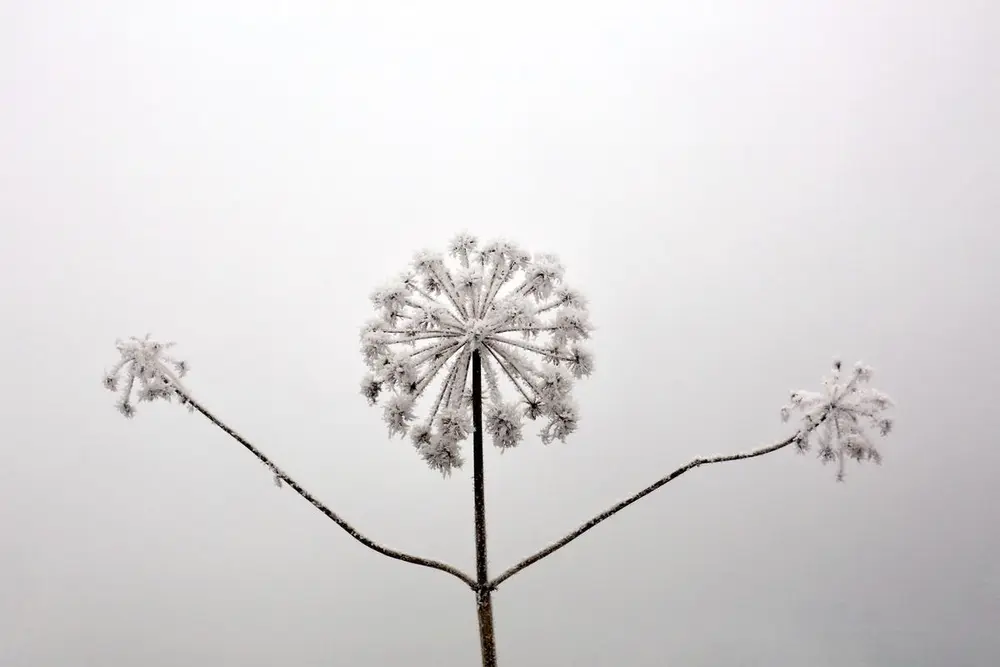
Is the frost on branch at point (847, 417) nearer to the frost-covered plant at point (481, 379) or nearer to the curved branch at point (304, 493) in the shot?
the frost-covered plant at point (481, 379)

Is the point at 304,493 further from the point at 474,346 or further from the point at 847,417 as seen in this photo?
the point at 847,417

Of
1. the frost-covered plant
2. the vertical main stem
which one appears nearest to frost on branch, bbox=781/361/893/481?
the frost-covered plant

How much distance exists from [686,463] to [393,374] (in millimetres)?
2503

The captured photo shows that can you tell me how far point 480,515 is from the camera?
6199 mm

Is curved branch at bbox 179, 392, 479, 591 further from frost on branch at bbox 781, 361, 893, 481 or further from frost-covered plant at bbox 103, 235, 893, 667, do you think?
frost on branch at bbox 781, 361, 893, 481

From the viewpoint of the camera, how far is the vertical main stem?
6.14 metres

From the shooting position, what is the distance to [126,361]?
621cm

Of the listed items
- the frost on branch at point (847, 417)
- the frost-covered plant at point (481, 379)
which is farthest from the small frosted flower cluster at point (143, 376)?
the frost on branch at point (847, 417)

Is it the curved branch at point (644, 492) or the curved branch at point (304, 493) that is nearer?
the curved branch at point (304, 493)

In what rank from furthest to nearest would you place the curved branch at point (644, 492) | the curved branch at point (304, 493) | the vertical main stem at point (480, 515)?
the curved branch at point (644, 492), the vertical main stem at point (480, 515), the curved branch at point (304, 493)

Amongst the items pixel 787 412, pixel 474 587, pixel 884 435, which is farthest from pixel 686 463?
pixel 474 587

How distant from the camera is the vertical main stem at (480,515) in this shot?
20.1 ft

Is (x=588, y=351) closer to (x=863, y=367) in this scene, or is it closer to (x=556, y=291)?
(x=556, y=291)

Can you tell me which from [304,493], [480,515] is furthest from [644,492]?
[304,493]
